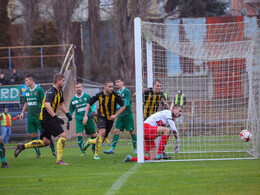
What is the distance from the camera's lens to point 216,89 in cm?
2009

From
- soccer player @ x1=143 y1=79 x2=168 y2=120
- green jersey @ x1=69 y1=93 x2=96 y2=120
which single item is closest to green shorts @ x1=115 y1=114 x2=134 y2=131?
soccer player @ x1=143 y1=79 x2=168 y2=120

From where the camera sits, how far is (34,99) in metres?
12.4

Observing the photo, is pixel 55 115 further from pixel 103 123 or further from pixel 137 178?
pixel 137 178

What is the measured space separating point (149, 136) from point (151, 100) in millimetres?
2340

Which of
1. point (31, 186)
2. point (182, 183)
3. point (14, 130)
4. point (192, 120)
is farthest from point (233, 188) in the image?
point (14, 130)

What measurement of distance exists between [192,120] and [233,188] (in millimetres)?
13655

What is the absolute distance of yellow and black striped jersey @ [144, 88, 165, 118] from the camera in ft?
38.7

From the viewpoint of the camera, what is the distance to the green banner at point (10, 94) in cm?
2173

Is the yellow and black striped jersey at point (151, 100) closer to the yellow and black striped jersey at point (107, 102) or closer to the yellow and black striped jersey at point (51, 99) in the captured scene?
the yellow and black striped jersey at point (107, 102)

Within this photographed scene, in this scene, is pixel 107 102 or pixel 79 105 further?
pixel 79 105

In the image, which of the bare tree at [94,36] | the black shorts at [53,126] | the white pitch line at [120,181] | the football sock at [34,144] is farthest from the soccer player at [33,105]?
the bare tree at [94,36]

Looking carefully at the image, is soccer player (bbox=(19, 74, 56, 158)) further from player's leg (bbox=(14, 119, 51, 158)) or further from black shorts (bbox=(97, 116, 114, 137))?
black shorts (bbox=(97, 116, 114, 137))

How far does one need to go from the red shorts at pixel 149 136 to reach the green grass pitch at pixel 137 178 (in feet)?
2.79

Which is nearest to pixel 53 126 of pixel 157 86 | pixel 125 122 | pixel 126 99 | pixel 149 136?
pixel 149 136
